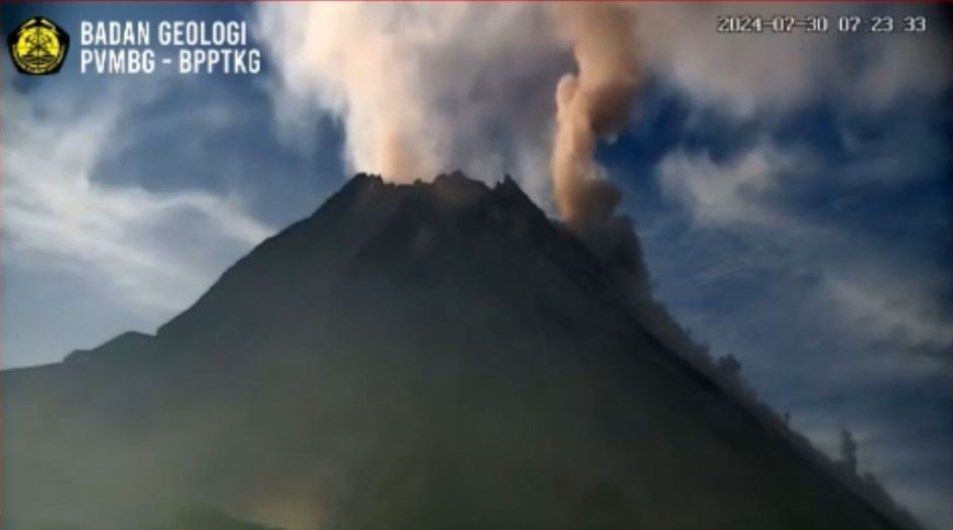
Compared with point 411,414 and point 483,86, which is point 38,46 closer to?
point 483,86

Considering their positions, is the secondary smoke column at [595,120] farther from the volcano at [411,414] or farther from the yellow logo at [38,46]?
the yellow logo at [38,46]

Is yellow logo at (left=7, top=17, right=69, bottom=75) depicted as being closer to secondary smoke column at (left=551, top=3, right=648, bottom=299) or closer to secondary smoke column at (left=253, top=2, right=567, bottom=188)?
secondary smoke column at (left=253, top=2, right=567, bottom=188)

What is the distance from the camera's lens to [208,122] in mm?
2758

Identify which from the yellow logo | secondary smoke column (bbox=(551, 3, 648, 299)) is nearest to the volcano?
secondary smoke column (bbox=(551, 3, 648, 299))

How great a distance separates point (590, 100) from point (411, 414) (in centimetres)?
82

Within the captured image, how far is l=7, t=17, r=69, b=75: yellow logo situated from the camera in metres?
2.75

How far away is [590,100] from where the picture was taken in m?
2.72

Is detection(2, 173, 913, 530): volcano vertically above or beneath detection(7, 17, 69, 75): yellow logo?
beneath

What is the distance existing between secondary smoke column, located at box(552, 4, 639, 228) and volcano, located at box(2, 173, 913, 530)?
10 cm

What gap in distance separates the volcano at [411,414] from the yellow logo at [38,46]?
64cm

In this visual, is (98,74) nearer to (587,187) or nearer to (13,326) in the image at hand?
(13,326)

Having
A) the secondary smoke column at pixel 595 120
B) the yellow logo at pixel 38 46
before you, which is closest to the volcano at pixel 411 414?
the secondary smoke column at pixel 595 120

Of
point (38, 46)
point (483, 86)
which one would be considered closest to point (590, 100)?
point (483, 86)

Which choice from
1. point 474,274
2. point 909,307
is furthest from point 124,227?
point 909,307
